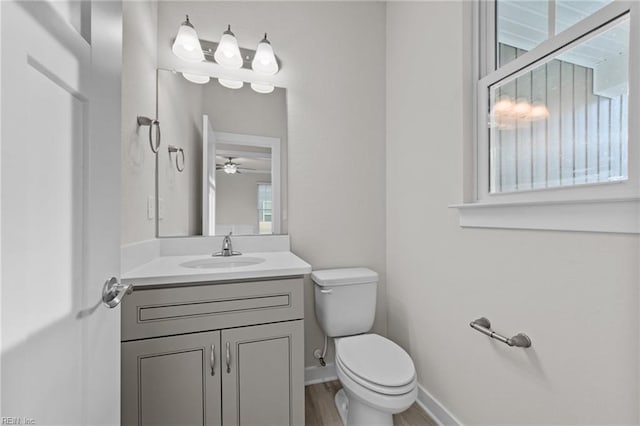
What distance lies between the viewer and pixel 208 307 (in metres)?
1.14

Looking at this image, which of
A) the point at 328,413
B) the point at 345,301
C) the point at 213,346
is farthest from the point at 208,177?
the point at 328,413

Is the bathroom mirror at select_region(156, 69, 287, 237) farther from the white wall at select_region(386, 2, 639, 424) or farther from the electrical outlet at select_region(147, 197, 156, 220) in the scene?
the white wall at select_region(386, 2, 639, 424)

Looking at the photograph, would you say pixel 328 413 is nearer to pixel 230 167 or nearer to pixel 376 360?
pixel 376 360

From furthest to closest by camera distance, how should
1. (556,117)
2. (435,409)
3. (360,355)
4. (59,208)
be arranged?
(435,409) → (360,355) → (556,117) → (59,208)

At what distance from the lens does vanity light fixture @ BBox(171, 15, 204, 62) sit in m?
1.52

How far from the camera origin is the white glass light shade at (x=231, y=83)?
1678 mm

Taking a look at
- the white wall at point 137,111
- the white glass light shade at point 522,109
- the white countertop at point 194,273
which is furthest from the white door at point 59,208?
the white glass light shade at point 522,109

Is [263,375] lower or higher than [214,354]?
lower

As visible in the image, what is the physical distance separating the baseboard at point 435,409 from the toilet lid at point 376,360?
1.27ft

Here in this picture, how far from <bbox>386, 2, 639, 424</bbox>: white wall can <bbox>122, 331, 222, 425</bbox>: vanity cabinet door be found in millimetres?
1115

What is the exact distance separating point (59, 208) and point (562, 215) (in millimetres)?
1325

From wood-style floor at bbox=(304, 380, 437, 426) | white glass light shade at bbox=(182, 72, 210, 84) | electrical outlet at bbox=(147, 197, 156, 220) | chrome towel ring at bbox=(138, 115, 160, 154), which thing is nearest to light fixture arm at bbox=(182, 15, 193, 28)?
white glass light shade at bbox=(182, 72, 210, 84)

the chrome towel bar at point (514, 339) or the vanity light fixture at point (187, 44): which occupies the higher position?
the vanity light fixture at point (187, 44)

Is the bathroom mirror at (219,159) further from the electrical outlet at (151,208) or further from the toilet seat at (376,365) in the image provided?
the toilet seat at (376,365)
